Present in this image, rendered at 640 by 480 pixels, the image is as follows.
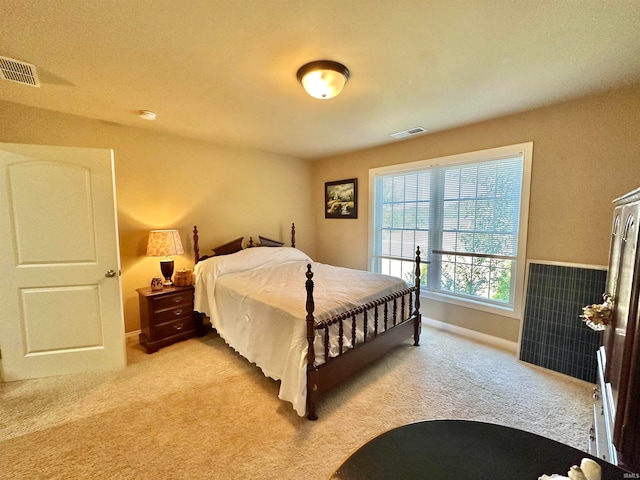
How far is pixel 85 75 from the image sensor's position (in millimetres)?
2018

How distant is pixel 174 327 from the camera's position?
312 cm

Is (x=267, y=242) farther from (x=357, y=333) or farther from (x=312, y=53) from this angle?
(x=312, y=53)

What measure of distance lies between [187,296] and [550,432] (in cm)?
350

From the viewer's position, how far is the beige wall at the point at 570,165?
7.47 feet

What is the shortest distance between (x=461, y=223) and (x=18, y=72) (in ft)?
14.0

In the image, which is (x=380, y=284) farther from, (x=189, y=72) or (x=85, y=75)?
(x=85, y=75)

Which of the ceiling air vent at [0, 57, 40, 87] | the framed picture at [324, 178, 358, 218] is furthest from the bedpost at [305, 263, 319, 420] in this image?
the framed picture at [324, 178, 358, 218]

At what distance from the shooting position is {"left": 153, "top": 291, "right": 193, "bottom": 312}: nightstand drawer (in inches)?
117

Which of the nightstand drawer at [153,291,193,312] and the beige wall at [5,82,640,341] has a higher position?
the beige wall at [5,82,640,341]

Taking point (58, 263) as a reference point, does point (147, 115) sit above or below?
above

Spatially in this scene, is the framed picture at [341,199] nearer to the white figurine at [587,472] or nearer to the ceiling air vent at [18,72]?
the ceiling air vent at [18,72]

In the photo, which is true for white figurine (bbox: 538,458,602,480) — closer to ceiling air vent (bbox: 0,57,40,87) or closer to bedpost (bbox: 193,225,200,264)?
ceiling air vent (bbox: 0,57,40,87)

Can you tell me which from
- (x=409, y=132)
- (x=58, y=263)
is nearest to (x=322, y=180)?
(x=409, y=132)

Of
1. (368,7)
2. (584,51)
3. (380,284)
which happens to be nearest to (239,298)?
(380,284)
